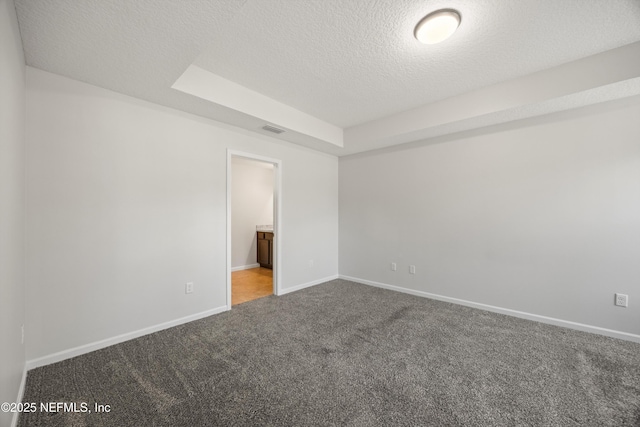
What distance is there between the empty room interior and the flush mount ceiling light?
0.08 feet

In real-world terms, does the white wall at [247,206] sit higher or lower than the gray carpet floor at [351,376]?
higher

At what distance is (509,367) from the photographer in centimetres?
209

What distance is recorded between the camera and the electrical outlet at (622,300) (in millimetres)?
2557

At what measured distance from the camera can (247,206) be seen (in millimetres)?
5973

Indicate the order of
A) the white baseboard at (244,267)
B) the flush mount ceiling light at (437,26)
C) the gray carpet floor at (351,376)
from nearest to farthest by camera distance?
the gray carpet floor at (351,376), the flush mount ceiling light at (437,26), the white baseboard at (244,267)

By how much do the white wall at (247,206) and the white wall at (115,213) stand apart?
7.98 feet

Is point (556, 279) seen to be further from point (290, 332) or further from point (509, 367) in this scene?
point (290, 332)

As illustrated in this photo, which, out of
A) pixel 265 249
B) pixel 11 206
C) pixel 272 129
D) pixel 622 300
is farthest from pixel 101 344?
pixel 622 300

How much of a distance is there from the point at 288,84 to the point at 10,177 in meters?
2.37

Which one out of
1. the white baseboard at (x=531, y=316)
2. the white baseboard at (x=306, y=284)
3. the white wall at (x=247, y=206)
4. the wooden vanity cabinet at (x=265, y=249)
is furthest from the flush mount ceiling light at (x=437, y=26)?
the wooden vanity cabinet at (x=265, y=249)

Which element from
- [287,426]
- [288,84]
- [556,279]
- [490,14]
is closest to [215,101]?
[288,84]

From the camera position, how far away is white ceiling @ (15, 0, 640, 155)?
1.68 meters

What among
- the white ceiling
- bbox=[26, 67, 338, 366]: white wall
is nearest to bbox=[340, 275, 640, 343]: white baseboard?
the white ceiling

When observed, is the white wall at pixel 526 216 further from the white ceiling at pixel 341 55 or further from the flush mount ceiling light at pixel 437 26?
the flush mount ceiling light at pixel 437 26
